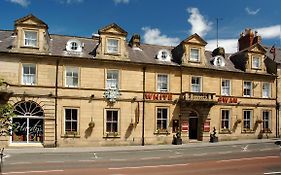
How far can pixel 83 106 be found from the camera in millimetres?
29984

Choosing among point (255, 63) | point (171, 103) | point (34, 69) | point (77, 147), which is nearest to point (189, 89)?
point (171, 103)

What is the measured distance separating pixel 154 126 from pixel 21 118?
12382mm

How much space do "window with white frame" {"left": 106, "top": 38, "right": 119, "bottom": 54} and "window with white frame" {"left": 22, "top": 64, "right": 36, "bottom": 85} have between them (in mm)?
7017

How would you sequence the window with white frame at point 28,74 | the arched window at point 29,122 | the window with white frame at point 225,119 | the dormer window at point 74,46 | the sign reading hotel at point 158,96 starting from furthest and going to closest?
the window with white frame at point 225,119 < the sign reading hotel at point 158,96 < the dormer window at point 74,46 < the window with white frame at point 28,74 < the arched window at point 29,122

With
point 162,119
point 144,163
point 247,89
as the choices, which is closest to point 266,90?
point 247,89

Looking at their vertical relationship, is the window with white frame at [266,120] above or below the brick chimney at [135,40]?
below

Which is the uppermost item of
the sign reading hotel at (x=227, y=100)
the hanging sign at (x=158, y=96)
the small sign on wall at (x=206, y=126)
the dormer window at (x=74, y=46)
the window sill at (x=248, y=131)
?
the dormer window at (x=74, y=46)

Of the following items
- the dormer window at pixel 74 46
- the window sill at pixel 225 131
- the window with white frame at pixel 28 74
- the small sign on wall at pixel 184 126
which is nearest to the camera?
the window with white frame at pixel 28 74

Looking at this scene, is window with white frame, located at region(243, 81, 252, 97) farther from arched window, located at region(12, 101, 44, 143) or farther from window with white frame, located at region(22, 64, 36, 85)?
window with white frame, located at region(22, 64, 36, 85)

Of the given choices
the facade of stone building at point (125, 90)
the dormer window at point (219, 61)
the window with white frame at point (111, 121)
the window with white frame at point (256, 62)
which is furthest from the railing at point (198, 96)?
the window with white frame at point (256, 62)

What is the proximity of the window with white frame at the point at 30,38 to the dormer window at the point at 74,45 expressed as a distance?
299 cm

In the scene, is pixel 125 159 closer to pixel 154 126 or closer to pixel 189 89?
pixel 154 126

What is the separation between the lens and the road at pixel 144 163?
17672mm

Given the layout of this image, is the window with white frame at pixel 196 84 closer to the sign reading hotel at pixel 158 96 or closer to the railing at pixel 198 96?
the railing at pixel 198 96
